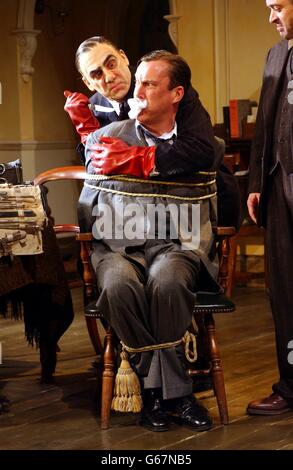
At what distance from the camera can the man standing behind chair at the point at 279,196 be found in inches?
121

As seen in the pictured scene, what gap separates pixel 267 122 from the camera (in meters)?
3.13

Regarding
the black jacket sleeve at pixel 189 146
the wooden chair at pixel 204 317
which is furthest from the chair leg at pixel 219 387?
the black jacket sleeve at pixel 189 146

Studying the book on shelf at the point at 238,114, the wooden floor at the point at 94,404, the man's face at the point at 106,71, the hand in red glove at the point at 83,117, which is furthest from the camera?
the book on shelf at the point at 238,114

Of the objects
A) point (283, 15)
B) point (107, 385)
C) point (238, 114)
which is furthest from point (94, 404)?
point (238, 114)

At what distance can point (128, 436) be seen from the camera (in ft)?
9.71

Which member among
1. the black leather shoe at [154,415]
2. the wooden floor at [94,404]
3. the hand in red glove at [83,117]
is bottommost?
the wooden floor at [94,404]

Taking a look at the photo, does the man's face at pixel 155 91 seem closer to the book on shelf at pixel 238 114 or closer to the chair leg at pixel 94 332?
the chair leg at pixel 94 332

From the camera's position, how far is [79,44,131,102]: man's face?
3.39m

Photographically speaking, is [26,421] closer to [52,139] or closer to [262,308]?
[262,308]

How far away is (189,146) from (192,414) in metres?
0.91

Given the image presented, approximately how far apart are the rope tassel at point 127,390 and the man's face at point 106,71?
104 centimetres

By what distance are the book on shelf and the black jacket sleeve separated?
331 cm

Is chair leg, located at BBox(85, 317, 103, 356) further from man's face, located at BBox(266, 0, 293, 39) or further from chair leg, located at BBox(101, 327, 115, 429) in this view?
man's face, located at BBox(266, 0, 293, 39)

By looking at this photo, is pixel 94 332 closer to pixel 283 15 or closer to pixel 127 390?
pixel 127 390
